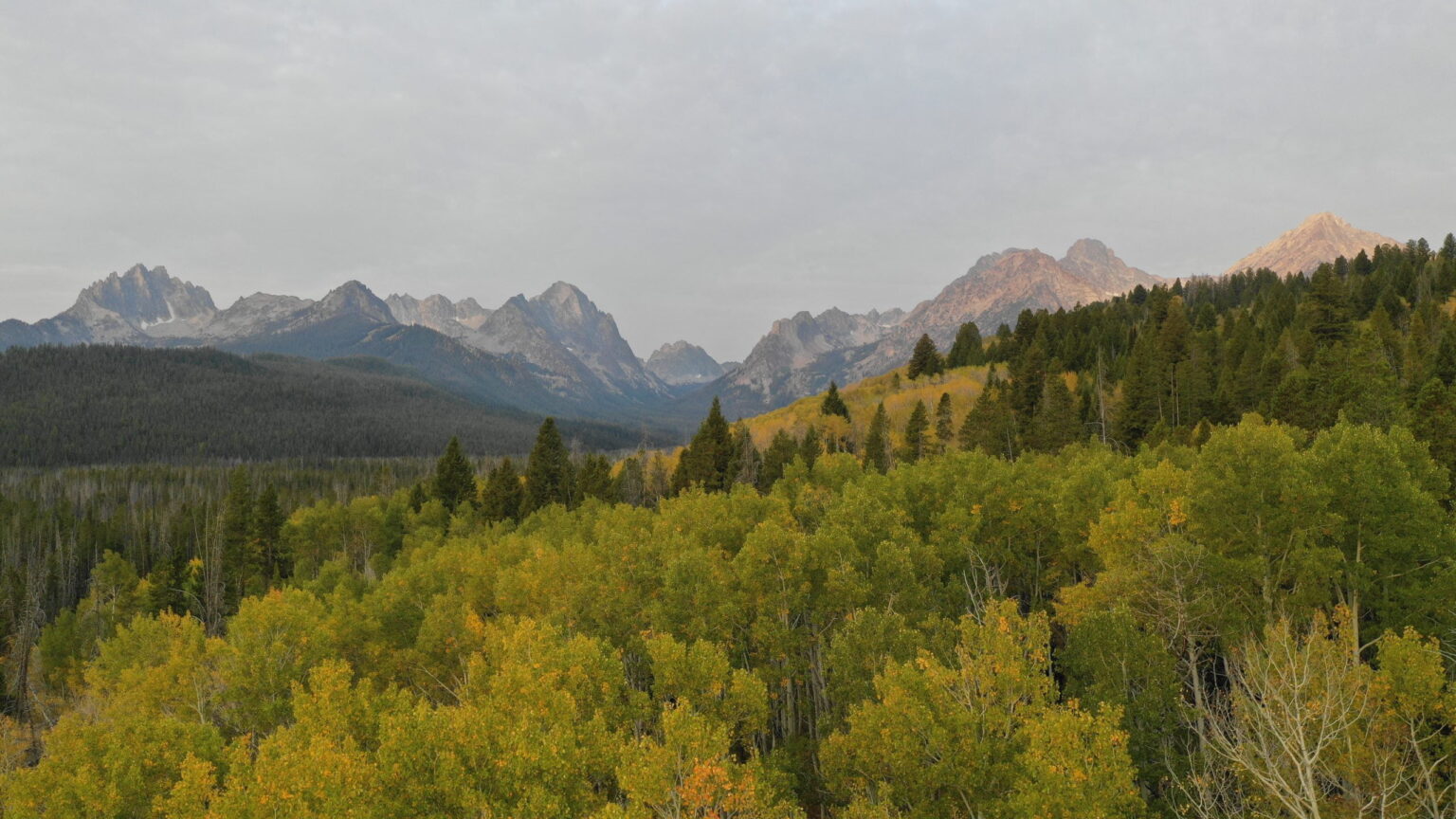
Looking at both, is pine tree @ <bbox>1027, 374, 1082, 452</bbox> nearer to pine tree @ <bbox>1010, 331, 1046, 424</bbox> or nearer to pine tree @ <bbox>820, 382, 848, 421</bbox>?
pine tree @ <bbox>1010, 331, 1046, 424</bbox>

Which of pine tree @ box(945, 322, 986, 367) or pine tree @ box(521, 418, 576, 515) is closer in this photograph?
pine tree @ box(521, 418, 576, 515)

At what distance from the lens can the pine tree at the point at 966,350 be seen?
131 m

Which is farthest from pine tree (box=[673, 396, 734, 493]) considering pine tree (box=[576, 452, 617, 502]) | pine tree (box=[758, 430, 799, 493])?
pine tree (box=[576, 452, 617, 502])

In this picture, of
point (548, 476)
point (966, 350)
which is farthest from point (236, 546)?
point (966, 350)

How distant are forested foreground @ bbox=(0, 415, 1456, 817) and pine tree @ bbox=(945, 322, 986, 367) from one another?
3116 inches

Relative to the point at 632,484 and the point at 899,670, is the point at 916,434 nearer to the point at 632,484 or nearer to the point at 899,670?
the point at 632,484

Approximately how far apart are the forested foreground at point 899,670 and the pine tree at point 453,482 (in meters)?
43.9

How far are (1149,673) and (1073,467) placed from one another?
88.9ft

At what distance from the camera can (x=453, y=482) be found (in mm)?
97500

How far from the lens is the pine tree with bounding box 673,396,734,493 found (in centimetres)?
8788

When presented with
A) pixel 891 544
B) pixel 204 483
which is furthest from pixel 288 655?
pixel 204 483

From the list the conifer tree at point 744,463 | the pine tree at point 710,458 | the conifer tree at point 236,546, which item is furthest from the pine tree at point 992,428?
the conifer tree at point 236,546

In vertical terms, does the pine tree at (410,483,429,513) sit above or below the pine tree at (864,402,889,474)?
below

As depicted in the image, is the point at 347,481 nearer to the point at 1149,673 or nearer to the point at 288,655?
the point at 288,655
